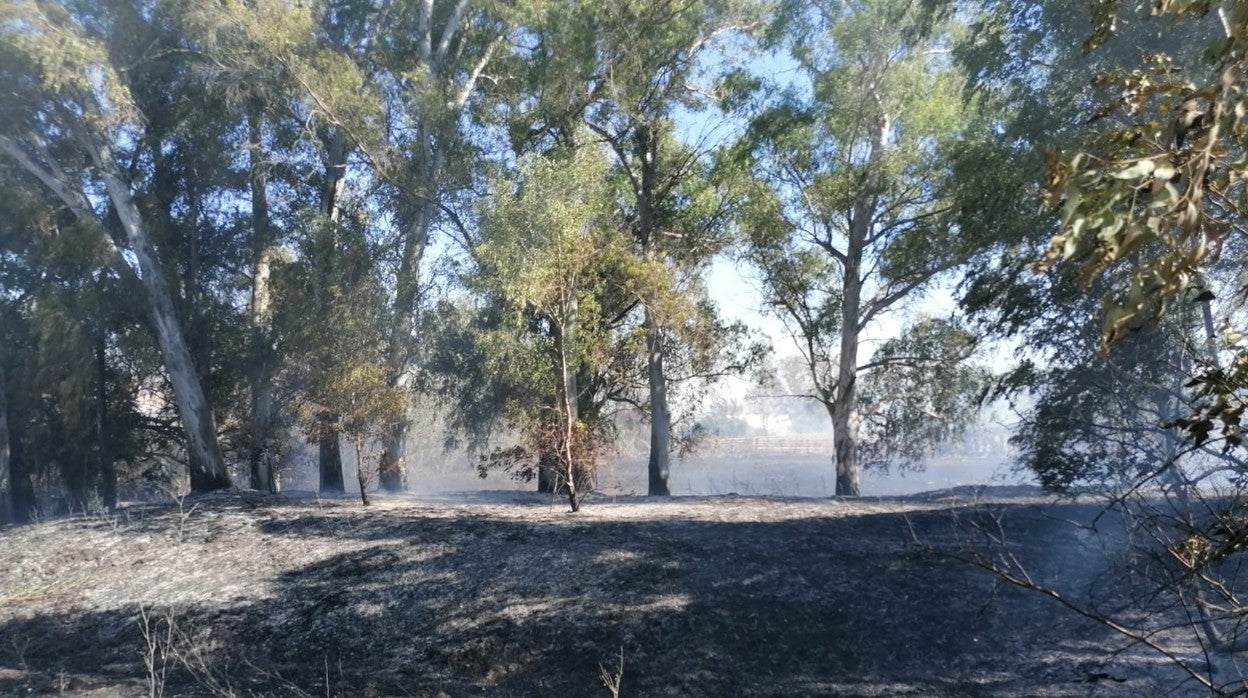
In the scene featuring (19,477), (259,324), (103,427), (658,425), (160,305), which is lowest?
(19,477)

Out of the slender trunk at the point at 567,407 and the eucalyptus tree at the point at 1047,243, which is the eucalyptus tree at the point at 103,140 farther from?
the eucalyptus tree at the point at 1047,243

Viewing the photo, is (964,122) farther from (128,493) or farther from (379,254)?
(128,493)

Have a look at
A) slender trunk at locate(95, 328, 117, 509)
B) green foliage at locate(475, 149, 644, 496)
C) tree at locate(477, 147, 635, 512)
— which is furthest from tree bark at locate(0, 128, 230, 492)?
tree at locate(477, 147, 635, 512)

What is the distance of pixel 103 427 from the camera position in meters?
19.8

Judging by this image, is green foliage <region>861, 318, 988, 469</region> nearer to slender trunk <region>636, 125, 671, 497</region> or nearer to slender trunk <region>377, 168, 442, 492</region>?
slender trunk <region>636, 125, 671, 497</region>

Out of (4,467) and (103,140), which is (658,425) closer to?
(103,140)

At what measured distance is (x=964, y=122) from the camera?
54.4ft

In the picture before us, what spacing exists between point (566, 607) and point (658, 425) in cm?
894

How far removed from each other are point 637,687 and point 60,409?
647 inches

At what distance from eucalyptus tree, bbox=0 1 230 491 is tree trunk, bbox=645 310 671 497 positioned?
8291 millimetres

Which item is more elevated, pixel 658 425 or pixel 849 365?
pixel 849 365

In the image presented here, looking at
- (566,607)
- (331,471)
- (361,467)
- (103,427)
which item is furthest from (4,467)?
(566,607)

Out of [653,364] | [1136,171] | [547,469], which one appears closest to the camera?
[1136,171]

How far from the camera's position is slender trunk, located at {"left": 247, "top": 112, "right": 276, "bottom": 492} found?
63.7 ft
